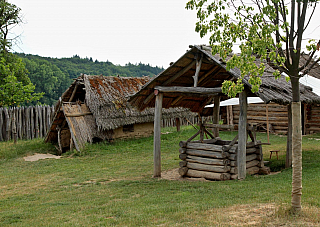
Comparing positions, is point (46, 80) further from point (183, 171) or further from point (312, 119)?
point (183, 171)

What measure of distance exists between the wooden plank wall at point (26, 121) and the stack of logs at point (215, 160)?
12.7 m

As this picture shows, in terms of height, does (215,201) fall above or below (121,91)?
below

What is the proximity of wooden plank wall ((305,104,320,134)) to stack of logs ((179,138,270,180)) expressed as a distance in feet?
39.5

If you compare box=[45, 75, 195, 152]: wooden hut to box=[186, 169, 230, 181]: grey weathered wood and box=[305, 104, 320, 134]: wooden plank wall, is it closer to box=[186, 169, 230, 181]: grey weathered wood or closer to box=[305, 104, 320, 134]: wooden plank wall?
box=[186, 169, 230, 181]: grey weathered wood

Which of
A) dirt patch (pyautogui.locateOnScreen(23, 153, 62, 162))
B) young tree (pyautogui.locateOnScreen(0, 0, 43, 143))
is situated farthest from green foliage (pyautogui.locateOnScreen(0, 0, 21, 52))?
dirt patch (pyautogui.locateOnScreen(23, 153, 62, 162))

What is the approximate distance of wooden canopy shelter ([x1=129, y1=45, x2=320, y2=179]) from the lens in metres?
9.51

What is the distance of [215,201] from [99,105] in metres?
12.0

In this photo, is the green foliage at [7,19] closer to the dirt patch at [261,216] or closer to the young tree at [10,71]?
the young tree at [10,71]

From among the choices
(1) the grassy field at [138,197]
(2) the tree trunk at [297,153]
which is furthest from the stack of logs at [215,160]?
(2) the tree trunk at [297,153]

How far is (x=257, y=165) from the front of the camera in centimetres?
1090

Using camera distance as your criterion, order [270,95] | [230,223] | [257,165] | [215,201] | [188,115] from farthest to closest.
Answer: [188,115] < [257,165] < [270,95] < [215,201] < [230,223]

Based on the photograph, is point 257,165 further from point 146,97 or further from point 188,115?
point 188,115

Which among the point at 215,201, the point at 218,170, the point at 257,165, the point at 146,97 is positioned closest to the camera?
the point at 215,201

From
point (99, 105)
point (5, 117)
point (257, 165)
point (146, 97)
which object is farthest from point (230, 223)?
point (5, 117)
